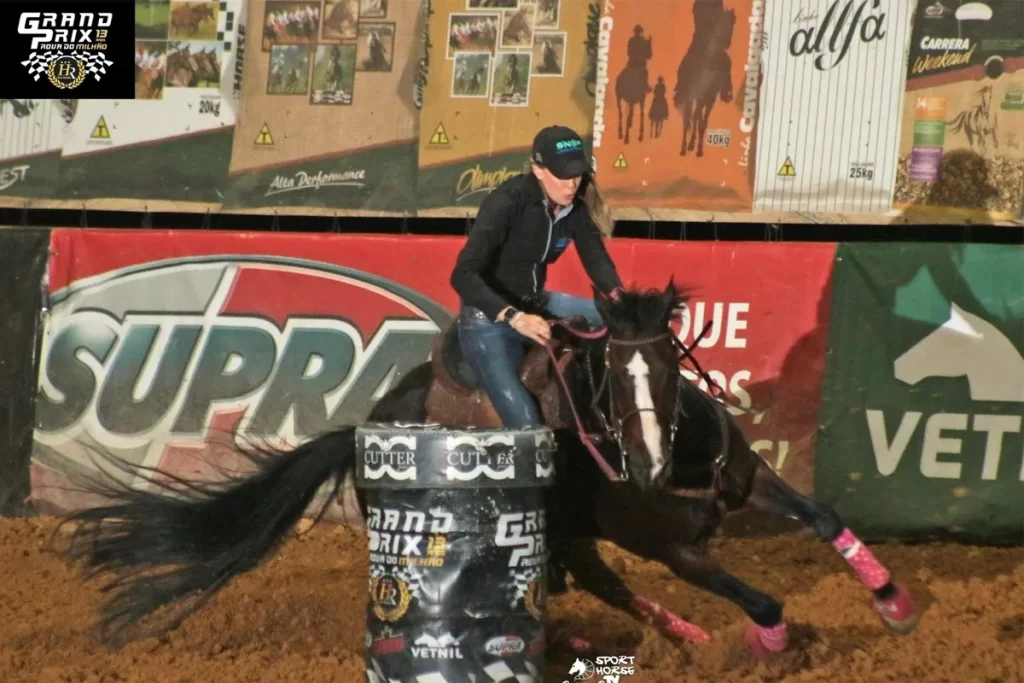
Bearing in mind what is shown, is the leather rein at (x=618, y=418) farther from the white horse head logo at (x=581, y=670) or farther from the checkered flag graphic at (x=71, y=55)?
the checkered flag graphic at (x=71, y=55)

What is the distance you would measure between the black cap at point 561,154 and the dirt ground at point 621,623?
210 cm

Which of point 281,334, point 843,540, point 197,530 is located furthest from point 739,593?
point 281,334

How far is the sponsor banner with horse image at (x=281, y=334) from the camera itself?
7.54m

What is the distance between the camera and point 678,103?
308 inches

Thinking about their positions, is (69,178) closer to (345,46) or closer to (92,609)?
(345,46)

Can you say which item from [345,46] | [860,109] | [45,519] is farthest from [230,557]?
[860,109]

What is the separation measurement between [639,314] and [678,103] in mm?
3286

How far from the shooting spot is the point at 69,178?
28.5 feet

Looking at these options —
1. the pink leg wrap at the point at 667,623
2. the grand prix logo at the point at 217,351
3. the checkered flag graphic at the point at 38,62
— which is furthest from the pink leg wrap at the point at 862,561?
the checkered flag graphic at the point at 38,62

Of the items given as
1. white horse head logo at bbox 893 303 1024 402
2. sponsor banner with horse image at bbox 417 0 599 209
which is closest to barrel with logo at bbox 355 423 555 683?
white horse head logo at bbox 893 303 1024 402

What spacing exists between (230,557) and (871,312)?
4.06 metres

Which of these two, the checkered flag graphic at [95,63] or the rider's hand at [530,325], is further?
the checkered flag graphic at [95,63]

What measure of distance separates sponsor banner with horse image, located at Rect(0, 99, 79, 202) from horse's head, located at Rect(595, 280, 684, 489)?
525 centimetres

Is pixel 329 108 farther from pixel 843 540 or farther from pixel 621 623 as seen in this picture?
pixel 843 540
